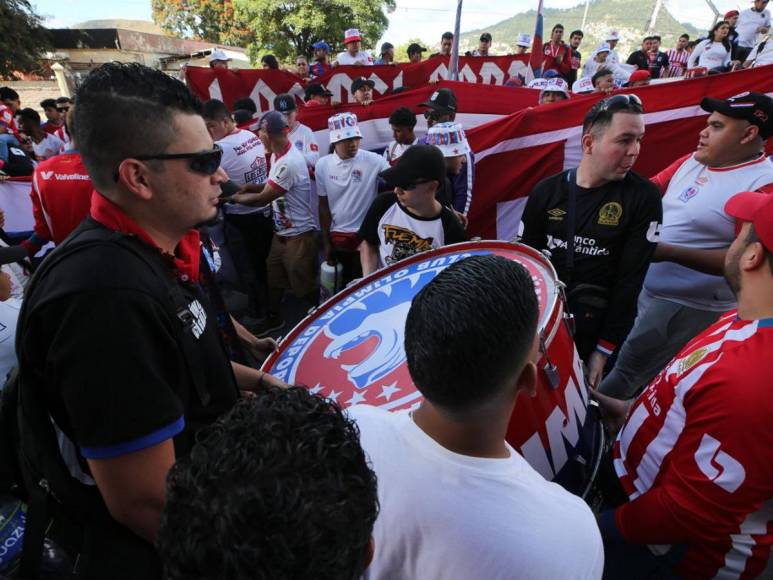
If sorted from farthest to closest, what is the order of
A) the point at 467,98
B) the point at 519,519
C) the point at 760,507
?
the point at 467,98, the point at 760,507, the point at 519,519

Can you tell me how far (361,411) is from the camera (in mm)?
1112

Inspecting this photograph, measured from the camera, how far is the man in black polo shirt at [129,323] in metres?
1.01

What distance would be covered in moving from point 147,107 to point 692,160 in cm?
325

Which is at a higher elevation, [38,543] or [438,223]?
[438,223]

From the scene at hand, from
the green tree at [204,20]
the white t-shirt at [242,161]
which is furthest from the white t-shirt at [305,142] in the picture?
the green tree at [204,20]

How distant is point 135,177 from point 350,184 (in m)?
3.30

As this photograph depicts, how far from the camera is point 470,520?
2.85 feet

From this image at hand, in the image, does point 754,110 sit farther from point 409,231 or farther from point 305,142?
point 305,142

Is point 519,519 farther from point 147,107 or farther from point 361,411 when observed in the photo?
point 147,107

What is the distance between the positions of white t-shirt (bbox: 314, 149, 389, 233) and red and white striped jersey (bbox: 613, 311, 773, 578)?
3316 mm

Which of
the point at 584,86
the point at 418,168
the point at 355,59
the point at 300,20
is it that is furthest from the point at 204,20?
the point at 418,168

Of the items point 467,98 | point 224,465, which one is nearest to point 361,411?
point 224,465

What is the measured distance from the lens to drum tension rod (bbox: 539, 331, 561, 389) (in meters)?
1.41

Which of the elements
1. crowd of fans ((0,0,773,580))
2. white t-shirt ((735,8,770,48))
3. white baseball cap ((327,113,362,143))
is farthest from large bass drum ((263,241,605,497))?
white t-shirt ((735,8,770,48))
